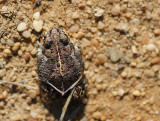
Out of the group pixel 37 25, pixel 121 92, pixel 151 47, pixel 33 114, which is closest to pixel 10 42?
pixel 37 25

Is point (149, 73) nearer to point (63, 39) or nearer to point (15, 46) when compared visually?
point (63, 39)

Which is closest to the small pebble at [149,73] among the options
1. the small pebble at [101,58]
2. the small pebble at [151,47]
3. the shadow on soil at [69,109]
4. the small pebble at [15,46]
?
the small pebble at [151,47]

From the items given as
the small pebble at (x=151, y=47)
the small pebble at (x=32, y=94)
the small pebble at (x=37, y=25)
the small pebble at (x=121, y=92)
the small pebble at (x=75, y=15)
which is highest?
the small pebble at (x=75, y=15)

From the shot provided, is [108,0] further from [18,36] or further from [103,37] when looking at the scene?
[18,36]

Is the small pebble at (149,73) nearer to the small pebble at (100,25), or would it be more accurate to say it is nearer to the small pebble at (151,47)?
the small pebble at (151,47)

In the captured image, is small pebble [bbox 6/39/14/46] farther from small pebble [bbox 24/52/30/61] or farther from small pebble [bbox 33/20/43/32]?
small pebble [bbox 33/20/43/32]

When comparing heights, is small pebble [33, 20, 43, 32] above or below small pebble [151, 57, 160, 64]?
above

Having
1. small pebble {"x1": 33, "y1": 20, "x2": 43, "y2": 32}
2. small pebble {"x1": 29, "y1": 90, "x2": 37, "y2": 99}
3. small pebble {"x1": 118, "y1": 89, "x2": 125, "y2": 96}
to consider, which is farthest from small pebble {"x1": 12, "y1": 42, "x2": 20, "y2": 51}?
small pebble {"x1": 118, "y1": 89, "x2": 125, "y2": 96}
